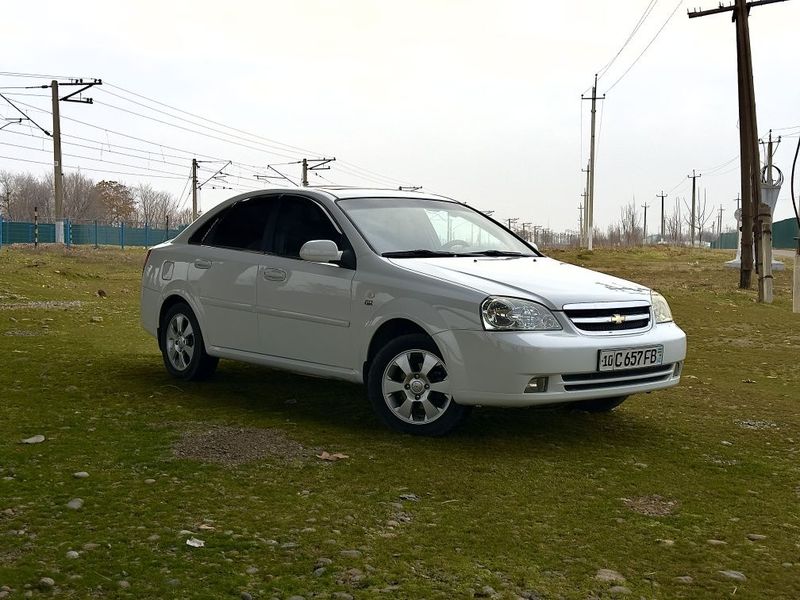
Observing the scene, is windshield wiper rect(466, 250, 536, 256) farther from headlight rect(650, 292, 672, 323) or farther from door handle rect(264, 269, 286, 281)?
door handle rect(264, 269, 286, 281)

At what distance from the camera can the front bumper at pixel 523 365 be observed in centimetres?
→ 564

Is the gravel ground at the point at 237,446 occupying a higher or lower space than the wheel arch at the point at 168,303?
lower

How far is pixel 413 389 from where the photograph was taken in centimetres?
609

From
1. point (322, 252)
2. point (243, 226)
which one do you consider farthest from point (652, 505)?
point (243, 226)

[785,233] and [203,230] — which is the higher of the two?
[785,233]

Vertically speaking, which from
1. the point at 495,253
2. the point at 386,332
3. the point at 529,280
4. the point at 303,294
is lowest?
the point at 386,332

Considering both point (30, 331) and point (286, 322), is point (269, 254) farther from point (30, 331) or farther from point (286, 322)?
point (30, 331)

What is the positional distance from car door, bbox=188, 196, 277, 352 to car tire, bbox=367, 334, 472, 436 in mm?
1396

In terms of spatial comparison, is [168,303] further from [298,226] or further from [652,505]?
[652,505]

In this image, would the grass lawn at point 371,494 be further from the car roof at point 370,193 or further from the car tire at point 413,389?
the car roof at point 370,193

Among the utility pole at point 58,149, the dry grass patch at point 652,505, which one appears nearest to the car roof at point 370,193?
the dry grass patch at point 652,505

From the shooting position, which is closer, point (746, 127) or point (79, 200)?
point (746, 127)

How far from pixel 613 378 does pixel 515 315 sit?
2.49ft

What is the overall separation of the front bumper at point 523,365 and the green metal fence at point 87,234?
52026 millimetres
